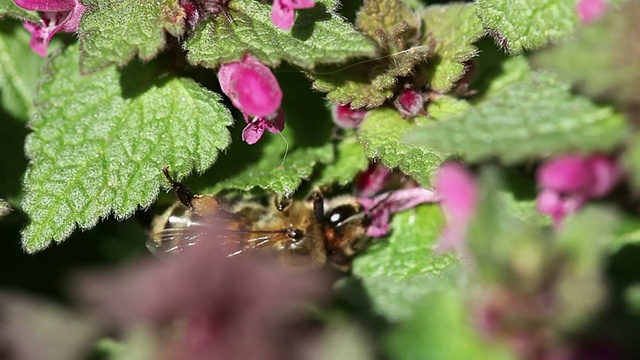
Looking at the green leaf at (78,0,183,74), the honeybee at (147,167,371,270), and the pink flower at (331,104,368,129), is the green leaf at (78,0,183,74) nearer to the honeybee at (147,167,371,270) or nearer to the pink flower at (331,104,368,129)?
the honeybee at (147,167,371,270)

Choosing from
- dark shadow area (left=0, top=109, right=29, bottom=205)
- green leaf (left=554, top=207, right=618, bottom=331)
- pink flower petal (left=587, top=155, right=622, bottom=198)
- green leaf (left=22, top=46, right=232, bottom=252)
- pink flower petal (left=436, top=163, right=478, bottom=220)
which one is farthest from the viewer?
dark shadow area (left=0, top=109, right=29, bottom=205)

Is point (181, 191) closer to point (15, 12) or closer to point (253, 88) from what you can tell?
point (253, 88)

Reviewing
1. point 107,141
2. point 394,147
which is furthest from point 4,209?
point 394,147

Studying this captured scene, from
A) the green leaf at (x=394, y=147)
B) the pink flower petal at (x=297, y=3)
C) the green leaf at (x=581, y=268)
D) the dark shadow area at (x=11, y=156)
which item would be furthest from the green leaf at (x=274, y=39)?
the green leaf at (x=581, y=268)

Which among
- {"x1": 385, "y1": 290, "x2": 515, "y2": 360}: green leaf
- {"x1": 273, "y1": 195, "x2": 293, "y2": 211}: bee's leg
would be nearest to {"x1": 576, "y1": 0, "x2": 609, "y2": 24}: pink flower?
{"x1": 385, "y1": 290, "x2": 515, "y2": 360}: green leaf

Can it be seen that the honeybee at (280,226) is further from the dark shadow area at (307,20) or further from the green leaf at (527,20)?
the green leaf at (527,20)

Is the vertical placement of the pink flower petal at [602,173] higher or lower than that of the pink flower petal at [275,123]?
higher

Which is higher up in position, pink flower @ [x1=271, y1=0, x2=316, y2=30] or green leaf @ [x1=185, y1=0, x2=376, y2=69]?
pink flower @ [x1=271, y1=0, x2=316, y2=30]
